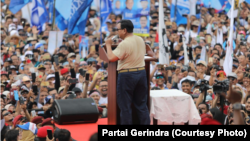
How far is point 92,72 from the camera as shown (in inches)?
428

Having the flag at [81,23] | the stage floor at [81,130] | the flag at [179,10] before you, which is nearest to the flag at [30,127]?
the stage floor at [81,130]

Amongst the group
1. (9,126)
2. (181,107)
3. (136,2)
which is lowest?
(9,126)

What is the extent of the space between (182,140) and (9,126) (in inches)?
184

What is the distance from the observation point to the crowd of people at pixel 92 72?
739 centimetres

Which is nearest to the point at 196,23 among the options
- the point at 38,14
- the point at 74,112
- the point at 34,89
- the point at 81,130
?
the point at 38,14

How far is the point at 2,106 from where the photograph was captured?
8.52m

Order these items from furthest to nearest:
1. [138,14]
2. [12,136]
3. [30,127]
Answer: [138,14]
[30,127]
[12,136]

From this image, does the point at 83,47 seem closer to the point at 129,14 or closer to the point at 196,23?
the point at 129,14

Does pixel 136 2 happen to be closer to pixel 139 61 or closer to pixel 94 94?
pixel 94 94

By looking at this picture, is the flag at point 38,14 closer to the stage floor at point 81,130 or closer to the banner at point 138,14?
the banner at point 138,14

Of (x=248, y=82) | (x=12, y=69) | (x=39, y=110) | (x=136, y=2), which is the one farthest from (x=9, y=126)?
(x=136, y=2)

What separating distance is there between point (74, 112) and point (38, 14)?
8.38 m
